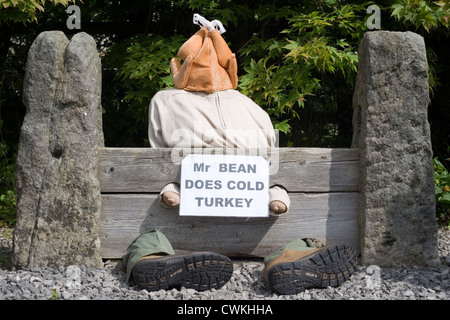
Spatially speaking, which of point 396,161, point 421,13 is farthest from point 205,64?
point 421,13

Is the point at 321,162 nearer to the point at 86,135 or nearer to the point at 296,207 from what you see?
the point at 296,207

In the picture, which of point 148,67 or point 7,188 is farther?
point 7,188

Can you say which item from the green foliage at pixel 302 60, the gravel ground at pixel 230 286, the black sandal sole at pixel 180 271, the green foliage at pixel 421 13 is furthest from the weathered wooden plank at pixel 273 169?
the green foliage at pixel 421 13

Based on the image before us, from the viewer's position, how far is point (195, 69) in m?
3.38

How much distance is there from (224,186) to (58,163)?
3.02ft

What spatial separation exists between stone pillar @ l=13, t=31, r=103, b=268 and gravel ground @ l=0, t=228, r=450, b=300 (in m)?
0.12

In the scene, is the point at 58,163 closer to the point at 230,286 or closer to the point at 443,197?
the point at 230,286

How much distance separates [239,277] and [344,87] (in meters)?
3.45

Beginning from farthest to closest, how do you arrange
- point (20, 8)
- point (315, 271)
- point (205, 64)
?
point (20, 8) < point (205, 64) < point (315, 271)

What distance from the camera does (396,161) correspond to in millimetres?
3068

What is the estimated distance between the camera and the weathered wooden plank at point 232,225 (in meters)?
3.13

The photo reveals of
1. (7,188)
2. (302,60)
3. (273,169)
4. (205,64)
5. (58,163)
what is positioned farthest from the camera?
(7,188)

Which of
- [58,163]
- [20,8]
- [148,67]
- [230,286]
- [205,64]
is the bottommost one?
[230,286]
